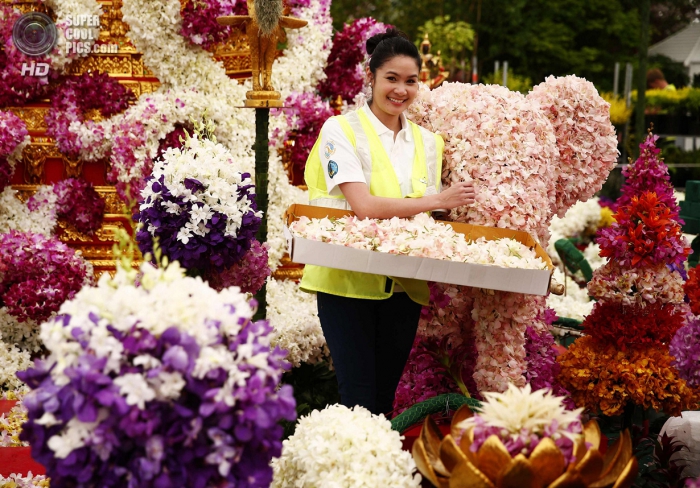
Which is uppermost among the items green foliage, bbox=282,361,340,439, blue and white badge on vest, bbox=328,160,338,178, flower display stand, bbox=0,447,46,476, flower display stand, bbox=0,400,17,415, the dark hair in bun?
the dark hair in bun

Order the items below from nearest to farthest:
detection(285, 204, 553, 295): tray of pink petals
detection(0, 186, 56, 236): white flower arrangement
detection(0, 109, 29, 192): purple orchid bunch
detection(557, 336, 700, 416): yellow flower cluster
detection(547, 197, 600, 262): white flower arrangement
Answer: detection(285, 204, 553, 295): tray of pink petals
detection(557, 336, 700, 416): yellow flower cluster
detection(0, 109, 29, 192): purple orchid bunch
detection(0, 186, 56, 236): white flower arrangement
detection(547, 197, 600, 262): white flower arrangement

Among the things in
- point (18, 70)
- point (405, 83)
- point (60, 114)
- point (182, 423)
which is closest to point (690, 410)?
point (405, 83)

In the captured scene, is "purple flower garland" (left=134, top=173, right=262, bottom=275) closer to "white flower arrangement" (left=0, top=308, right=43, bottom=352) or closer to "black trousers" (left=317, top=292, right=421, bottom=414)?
"black trousers" (left=317, top=292, right=421, bottom=414)

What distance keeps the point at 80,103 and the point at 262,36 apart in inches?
72.2

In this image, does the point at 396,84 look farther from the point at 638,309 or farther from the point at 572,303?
the point at 572,303

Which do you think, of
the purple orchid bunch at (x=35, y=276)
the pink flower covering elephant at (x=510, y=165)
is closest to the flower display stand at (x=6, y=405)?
the purple orchid bunch at (x=35, y=276)

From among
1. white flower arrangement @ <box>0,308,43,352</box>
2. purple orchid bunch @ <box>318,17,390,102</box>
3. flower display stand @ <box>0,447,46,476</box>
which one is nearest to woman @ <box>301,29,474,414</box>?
flower display stand @ <box>0,447,46,476</box>

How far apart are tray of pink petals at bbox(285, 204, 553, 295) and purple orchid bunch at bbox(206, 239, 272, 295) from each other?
57cm

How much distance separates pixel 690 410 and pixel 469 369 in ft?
3.37

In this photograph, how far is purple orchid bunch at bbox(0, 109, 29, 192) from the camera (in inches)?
200

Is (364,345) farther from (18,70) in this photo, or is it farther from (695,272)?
(18,70)

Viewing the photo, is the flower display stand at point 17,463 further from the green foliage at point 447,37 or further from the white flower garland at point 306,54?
the green foliage at point 447,37

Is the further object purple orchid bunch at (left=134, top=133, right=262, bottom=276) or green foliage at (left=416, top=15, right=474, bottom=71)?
green foliage at (left=416, top=15, right=474, bottom=71)

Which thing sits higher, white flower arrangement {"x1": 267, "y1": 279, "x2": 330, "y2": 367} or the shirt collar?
the shirt collar
